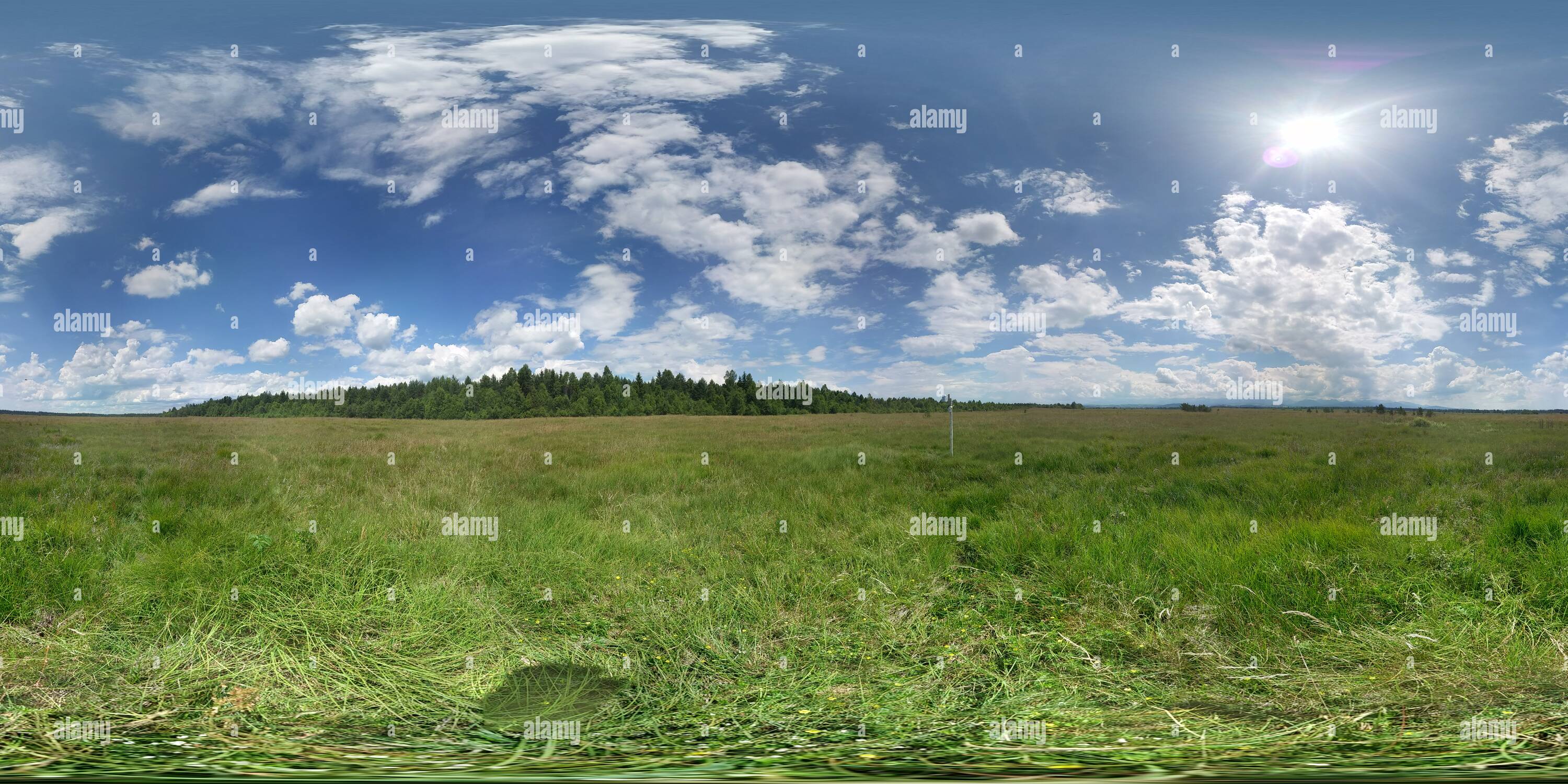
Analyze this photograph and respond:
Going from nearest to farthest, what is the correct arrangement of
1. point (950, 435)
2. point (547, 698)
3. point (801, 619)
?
point (547, 698), point (801, 619), point (950, 435)

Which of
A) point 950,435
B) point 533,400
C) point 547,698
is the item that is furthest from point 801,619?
point 533,400

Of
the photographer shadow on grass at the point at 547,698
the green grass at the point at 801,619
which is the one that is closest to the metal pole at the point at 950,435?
the green grass at the point at 801,619

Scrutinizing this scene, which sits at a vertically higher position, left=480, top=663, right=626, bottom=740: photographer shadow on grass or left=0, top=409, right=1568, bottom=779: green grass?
left=0, top=409, right=1568, bottom=779: green grass

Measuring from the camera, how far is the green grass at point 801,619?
10.8ft

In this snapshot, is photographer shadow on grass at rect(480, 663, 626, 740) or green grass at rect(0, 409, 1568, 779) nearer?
green grass at rect(0, 409, 1568, 779)

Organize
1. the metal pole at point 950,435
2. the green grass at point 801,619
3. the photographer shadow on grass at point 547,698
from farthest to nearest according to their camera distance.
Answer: the metal pole at point 950,435 → the photographer shadow on grass at point 547,698 → the green grass at point 801,619

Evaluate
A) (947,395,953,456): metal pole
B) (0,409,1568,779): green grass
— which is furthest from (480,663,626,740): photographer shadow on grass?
(947,395,953,456): metal pole

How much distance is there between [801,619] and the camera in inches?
212

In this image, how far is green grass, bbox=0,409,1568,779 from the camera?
3.28 m

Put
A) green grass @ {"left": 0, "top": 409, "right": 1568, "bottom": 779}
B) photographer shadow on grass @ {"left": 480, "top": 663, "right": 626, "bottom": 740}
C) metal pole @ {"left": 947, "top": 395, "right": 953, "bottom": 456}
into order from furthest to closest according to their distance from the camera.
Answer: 1. metal pole @ {"left": 947, "top": 395, "right": 953, "bottom": 456}
2. photographer shadow on grass @ {"left": 480, "top": 663, "right": 626, "bottom": 740}
3. green grass @ {"left": 0, "top": 409, "right": 1568, "bottom": 779}

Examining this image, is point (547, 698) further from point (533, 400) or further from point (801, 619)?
point (533, 400)

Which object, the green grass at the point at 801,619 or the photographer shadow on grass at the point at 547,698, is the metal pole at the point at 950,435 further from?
the photographer shadow on grass at the point at 547,698

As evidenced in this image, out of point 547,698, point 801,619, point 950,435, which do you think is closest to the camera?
point 547,698

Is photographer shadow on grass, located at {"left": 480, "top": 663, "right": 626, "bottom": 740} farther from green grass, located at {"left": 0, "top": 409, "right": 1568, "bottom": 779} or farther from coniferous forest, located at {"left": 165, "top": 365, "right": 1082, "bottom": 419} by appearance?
coniferous forest, located at {"left": 165, "top": 365, "right": 1082, "bottom": 419}
